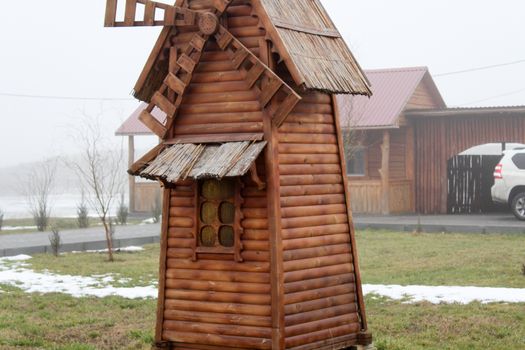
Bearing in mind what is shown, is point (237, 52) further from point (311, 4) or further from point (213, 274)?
point (213, 274)

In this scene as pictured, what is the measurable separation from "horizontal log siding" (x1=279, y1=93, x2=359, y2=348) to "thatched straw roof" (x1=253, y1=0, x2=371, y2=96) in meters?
0.38

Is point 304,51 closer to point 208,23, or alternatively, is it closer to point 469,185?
point 208,23

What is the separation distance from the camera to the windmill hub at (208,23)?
34.0 ft

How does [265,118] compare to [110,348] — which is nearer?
[265,118]

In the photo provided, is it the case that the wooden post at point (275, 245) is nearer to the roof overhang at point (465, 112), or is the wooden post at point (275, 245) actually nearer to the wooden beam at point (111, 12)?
the wooden beam at point (111, 12)

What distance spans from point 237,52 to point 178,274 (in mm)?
2552

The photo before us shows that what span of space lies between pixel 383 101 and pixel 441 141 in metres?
2.52

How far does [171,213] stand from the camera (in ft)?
35.7

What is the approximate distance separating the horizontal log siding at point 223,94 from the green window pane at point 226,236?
3.45ft

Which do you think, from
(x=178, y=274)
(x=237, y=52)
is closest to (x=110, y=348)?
(x=178, y=274)

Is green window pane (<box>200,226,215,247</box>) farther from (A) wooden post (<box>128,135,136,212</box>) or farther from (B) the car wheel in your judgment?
(A) wooden post (<box>128,135,136,212</box>)

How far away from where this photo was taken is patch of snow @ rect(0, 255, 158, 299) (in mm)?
16219

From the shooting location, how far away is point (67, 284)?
1756 cm

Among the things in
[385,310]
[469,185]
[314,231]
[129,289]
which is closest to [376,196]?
[469,185]
